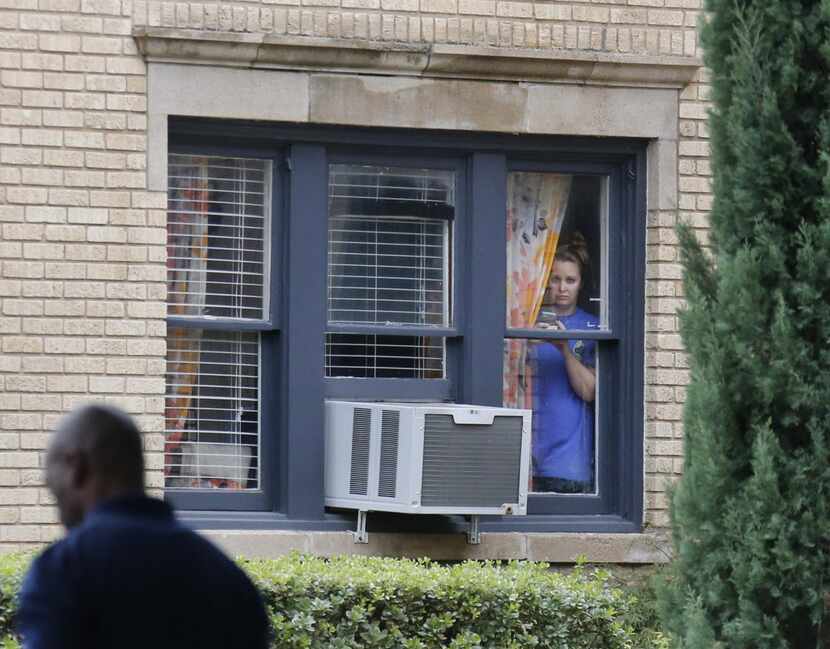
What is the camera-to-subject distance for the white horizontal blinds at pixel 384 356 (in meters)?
8.82

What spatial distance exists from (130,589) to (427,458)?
521cm

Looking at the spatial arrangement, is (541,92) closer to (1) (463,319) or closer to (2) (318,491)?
(1) (463,319)

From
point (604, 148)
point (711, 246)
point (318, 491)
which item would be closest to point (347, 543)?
point (318, 491)

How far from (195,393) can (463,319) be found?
4.70ft

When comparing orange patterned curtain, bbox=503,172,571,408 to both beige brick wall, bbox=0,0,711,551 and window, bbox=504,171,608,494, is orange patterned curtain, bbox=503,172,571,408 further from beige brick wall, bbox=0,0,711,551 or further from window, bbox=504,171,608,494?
beige brick wall, bbox=0,0,711,551

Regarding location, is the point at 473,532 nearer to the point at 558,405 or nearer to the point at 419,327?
the point at 558,405

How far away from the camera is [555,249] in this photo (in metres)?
9.11

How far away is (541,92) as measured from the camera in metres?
8.86

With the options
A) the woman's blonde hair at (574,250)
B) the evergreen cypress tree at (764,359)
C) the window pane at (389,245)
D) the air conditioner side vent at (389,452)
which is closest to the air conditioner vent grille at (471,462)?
the air conditioner side vent at (389,452)

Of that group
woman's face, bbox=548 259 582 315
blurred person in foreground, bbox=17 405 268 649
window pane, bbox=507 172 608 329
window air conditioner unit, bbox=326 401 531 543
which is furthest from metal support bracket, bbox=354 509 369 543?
blurred person in foreground, bbox=17 405 268 649

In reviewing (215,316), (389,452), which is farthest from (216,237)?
(389,452)

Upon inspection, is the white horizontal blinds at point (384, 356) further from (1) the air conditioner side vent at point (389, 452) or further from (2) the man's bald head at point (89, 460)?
(2) the man's bald head at point (89, 460)

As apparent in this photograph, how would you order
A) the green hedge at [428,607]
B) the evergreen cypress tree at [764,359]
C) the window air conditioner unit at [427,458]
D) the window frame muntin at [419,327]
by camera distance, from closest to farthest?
the evergreen cypress tree at [764,359], the green hedge at [428,607], the window air conditioner unit at [427,458], the window frame muntin at [419,327]

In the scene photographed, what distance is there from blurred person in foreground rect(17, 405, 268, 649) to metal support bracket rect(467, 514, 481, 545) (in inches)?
208
